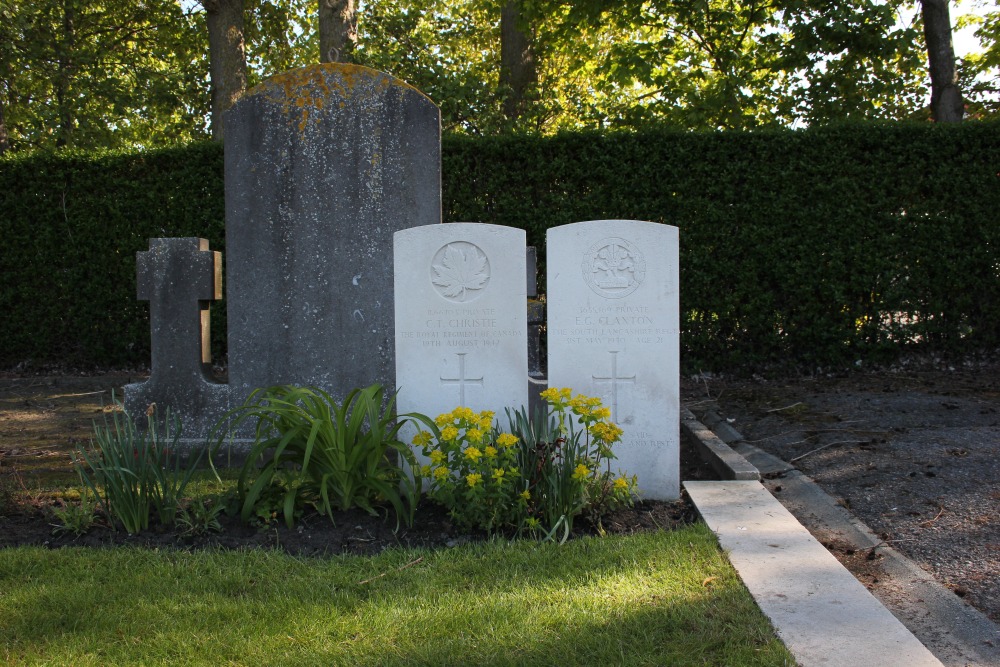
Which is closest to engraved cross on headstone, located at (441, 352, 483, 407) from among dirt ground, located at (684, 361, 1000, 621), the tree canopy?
dirt ground, located at (684, 361, 1000, 621)

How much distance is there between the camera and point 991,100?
12602 mm

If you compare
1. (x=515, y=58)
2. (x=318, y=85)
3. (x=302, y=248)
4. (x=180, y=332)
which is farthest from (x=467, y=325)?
(x=515, y=58)

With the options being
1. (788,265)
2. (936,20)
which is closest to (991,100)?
(936,20)

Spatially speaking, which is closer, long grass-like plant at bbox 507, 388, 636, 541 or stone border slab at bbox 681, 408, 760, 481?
long grass-like plant at bbox 507, 388, 636, 541

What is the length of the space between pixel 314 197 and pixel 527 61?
351 inches

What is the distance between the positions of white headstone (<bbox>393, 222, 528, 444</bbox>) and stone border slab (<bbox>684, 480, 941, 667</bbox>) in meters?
1.22

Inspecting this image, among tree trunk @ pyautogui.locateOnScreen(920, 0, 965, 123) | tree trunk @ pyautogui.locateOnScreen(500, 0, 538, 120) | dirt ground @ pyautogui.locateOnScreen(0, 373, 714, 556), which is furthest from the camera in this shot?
tree trunk @ pyautogui.locateOnScreen(500, 0, 538, 120)

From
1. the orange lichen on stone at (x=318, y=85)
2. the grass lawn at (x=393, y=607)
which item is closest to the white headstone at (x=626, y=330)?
the grass lawn at (x=393, y=607)

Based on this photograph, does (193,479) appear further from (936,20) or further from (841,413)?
(936,20)

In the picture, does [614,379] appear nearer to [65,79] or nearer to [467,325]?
[467,325]

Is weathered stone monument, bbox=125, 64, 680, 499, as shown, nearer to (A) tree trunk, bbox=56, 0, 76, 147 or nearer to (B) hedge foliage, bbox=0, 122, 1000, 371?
(B) hedge foliage, bbox=0, 122, 1000, 371

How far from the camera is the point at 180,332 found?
5.52 meters

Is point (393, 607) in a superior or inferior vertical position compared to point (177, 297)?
inferior

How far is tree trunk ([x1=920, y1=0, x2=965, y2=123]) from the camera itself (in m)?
10.3
